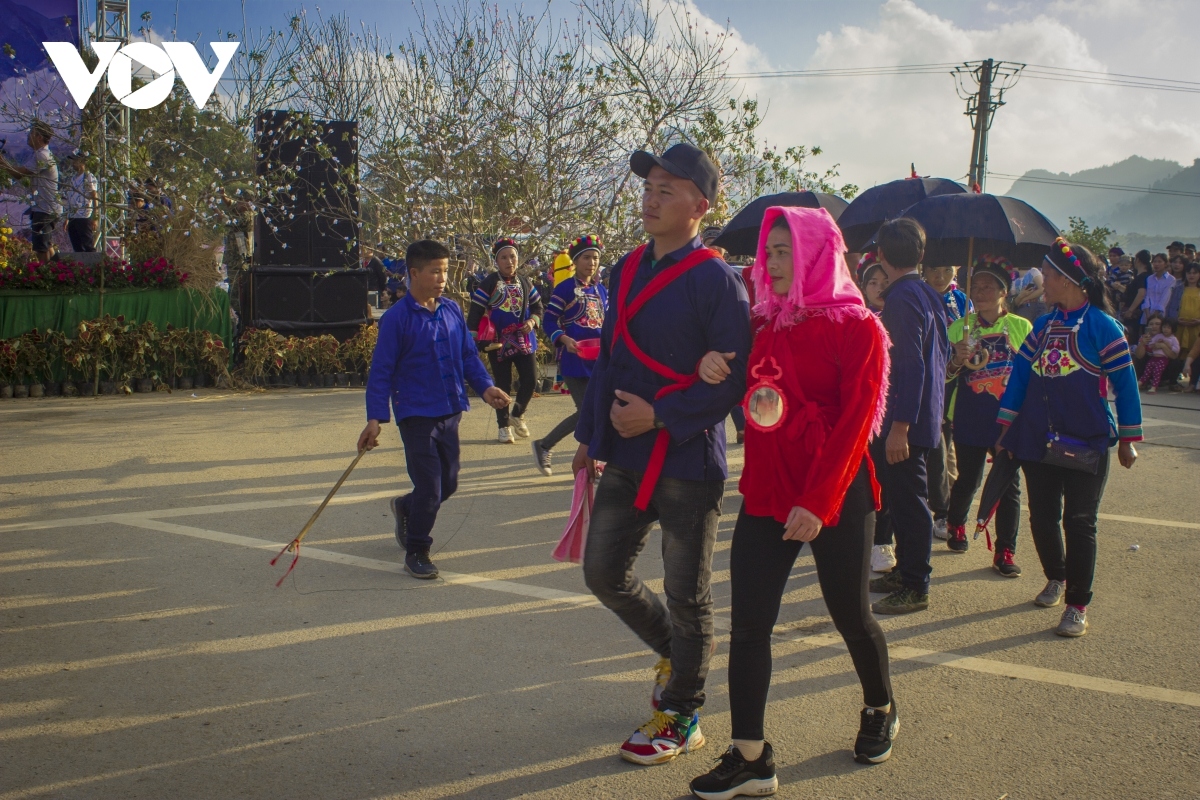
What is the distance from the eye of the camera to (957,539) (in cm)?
625

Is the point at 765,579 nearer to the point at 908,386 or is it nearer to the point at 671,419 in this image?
the point at 671,419

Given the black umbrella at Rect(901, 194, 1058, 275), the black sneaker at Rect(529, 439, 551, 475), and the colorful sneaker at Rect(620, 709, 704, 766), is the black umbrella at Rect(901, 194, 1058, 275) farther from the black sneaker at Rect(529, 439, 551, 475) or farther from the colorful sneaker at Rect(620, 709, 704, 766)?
the colorful sneaker at Rect(620, 709, 704, 766)

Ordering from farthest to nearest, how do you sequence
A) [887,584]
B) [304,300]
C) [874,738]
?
[304,300] → [887,584] → [874,738]

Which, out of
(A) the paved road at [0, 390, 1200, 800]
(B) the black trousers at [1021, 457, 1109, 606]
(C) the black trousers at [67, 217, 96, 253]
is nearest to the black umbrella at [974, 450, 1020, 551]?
(B) the black trousers at [1021, 457, 1109, 606]

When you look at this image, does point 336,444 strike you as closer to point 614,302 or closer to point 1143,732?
point 614,302

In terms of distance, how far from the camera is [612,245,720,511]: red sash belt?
10.7ft

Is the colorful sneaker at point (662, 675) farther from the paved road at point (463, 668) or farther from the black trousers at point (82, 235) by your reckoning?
the black trousers at point (82, 235)

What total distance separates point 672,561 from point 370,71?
1780 cm

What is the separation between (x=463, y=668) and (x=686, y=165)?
2252mm

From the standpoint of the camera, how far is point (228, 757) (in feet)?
11.0

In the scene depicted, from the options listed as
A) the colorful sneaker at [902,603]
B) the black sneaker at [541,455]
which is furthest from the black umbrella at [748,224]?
the colorful sneaker at [902,603]

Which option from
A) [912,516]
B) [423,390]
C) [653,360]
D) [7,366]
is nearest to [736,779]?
[653,360]

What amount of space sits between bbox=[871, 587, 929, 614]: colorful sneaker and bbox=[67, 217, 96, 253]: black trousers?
14278 millimetres

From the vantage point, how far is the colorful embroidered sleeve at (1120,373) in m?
4.66
